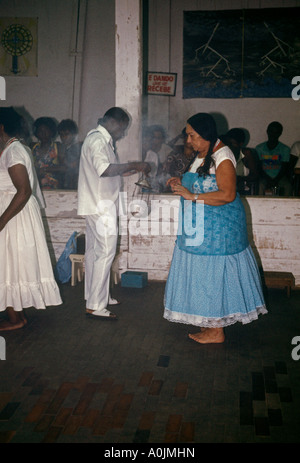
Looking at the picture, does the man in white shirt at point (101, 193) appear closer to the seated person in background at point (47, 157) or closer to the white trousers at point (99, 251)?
the white trousers at point (99, 251)

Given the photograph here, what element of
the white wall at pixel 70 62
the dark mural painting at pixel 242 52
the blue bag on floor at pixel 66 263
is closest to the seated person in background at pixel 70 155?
the blue bag on floor at pixel 66 263

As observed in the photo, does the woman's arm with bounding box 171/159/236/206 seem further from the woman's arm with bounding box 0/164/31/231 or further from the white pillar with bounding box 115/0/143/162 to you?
the white pillar with bounding box 115/0/143/162

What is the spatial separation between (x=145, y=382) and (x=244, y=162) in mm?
4141

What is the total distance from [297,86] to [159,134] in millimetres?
2866

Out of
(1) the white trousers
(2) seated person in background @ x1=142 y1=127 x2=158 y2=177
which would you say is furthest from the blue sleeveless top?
(2) seated person in background @ x1=142 y1=127 x2=158 y2=177

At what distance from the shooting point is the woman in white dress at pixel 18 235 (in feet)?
14.2

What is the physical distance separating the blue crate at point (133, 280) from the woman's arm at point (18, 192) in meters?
2.14

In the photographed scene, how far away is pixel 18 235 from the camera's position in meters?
4.50

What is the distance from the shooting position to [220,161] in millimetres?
4043

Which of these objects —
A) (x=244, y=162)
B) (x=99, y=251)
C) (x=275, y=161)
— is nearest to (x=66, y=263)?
(x=99, y=251)

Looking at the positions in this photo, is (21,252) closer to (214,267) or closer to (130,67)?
(214,267)
